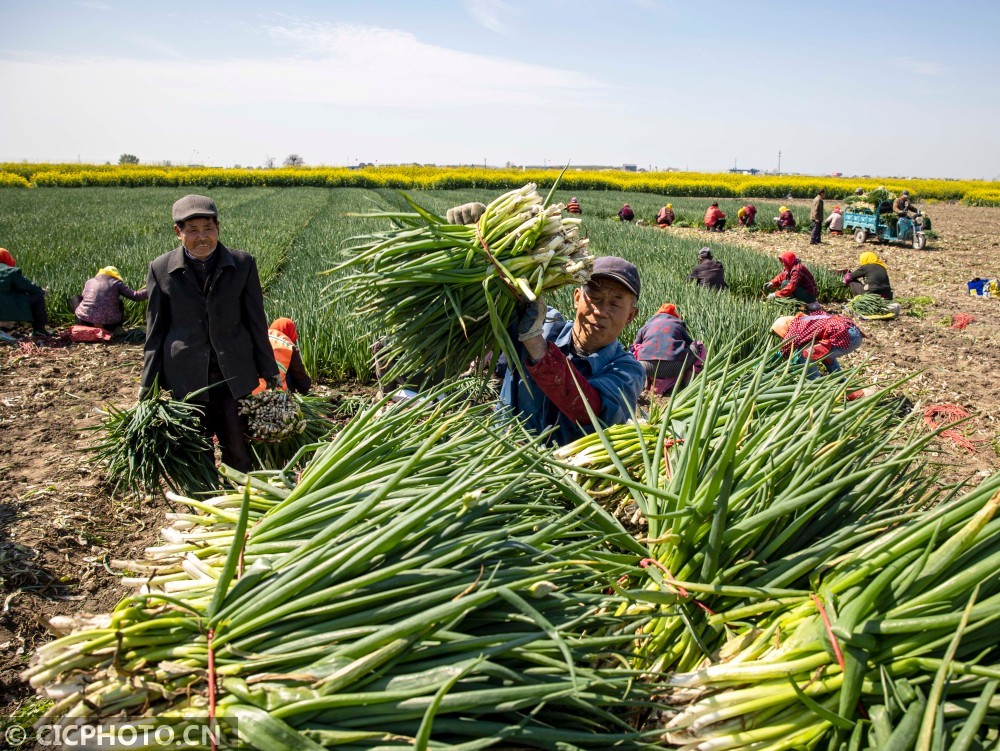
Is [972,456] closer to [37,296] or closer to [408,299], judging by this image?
[408,299]

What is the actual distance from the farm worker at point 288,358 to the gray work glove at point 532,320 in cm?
215

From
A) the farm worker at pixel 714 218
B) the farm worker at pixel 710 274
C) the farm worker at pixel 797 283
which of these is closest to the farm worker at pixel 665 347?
the farm worker at pixel 710 274

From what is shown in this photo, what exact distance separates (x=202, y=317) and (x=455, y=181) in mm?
33903

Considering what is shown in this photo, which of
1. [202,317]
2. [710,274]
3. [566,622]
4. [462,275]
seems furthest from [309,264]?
[566,622]

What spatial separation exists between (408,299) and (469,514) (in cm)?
83

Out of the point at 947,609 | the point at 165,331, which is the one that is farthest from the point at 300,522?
the point at 165,331

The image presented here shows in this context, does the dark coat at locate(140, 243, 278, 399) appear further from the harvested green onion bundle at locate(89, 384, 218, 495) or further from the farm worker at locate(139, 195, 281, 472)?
the harvested green onion bundle at locate(89, 384, 218, 495)

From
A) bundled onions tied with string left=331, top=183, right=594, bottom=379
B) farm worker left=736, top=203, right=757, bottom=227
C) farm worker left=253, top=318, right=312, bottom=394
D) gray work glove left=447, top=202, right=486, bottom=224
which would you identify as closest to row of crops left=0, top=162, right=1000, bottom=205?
farm worker left=736, top=203, right=757, bottom=227

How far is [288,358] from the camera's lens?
147 inches

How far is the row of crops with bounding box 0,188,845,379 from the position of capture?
16.4ft

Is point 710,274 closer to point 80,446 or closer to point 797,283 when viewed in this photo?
point 797,283

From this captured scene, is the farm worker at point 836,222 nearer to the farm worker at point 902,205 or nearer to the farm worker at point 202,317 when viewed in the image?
the farm worker at point 902,205

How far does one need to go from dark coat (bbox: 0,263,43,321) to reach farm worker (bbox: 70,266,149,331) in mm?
473

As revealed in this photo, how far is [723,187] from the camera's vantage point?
33.3m
